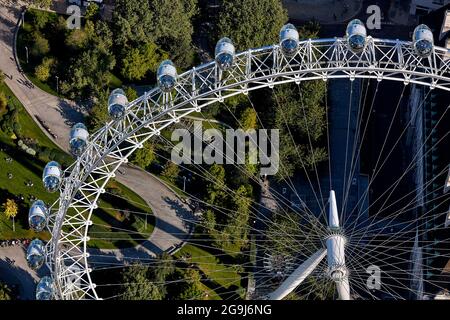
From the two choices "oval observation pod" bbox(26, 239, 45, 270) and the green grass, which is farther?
the green grass

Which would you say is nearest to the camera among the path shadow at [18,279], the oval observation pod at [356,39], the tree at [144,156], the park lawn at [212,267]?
the oval observation pod at [356,39]

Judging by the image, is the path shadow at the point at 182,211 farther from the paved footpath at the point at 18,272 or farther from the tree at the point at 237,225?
the paved footpath at the point at 18,272

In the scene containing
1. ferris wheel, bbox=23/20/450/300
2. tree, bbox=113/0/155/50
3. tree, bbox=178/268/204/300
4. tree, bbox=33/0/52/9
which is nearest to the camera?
ferris wheel, bbox=23/20/450/300

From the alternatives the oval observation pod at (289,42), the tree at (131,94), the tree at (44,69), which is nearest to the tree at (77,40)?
the tree at (44,69)

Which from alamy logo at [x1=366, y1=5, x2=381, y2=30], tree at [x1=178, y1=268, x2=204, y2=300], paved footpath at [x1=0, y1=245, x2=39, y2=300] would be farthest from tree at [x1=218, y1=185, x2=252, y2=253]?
alamy logo at [x1=366, y1=5, x2=381, y2=30]

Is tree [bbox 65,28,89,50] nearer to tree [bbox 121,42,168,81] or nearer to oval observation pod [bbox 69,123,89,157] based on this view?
tree [bbox 121,42,168,81]

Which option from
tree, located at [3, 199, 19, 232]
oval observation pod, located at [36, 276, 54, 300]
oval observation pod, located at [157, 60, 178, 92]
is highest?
oval observation pod, located at [157, 60, 178, 92]
